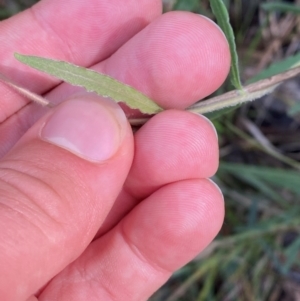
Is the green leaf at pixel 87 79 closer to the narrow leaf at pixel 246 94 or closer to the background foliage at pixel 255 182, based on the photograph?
the narrow leaf at pixel 246 94

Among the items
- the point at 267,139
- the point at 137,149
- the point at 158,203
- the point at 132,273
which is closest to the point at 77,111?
the point at 137,149

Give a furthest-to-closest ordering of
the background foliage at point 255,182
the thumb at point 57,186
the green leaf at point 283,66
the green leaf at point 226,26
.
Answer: the background foliage at point 255,182
the green leaf at point 283,66
the green leaf at point 226,26
the thumb at point 57,186

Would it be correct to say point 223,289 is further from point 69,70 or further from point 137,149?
point 69,70

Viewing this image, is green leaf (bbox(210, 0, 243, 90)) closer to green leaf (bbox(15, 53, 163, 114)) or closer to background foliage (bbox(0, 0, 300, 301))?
green leaf (bbox(15, 53, 163, 114))

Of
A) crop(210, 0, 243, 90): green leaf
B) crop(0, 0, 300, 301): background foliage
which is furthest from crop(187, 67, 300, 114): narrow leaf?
crop(0, 0, 300, 301): background foliage

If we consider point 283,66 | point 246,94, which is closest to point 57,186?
point 246,94

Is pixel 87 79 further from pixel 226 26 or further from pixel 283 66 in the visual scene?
pixel 283 66

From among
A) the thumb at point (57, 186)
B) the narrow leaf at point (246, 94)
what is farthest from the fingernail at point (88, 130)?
the narrow leaf at point (246, 94)
